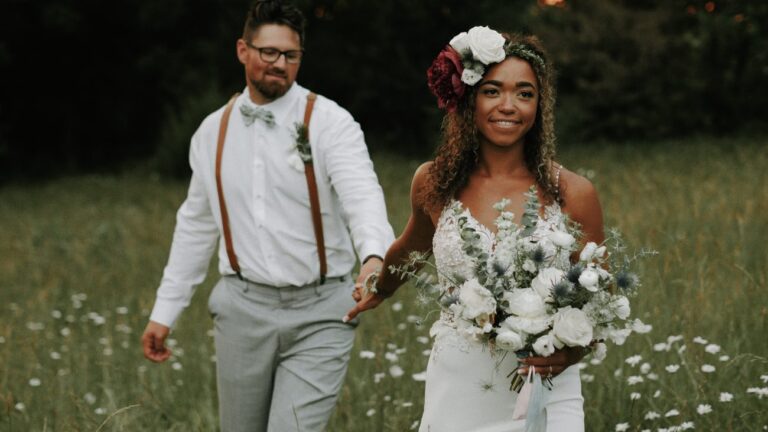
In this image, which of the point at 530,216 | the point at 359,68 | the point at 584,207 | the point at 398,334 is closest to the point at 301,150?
the point at 584,207

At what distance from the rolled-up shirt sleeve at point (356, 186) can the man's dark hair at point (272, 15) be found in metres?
0.51

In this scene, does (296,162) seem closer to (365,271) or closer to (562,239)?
(365,271)

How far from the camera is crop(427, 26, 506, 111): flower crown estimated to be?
339 centimetres

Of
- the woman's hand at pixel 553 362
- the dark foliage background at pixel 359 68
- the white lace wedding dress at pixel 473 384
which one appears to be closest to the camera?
the woman's hand at pixel 553 362

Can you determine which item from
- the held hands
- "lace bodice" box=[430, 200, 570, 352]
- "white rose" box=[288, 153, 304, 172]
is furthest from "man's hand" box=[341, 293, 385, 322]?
"white rose" box=[288, 153, 304, 172]

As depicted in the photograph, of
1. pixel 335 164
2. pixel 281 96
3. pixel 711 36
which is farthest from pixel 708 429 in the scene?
pixel 711 36

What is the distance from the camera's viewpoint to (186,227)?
4809 millimetres

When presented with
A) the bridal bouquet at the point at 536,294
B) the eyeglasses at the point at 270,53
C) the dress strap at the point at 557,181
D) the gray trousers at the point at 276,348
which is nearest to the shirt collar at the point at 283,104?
the eyeglasses at the point at 270,53

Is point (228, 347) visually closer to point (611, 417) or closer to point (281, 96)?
point (281, 96)

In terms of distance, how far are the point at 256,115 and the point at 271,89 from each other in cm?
15

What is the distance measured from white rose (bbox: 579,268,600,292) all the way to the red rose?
39.9 inches

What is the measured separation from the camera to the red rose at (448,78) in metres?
3.48

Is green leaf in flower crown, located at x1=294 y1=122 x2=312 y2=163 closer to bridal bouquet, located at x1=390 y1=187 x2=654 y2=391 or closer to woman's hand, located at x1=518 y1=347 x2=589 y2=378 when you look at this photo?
bridal bouquet, located at x1=390 y1=187 x2=654 y2=391

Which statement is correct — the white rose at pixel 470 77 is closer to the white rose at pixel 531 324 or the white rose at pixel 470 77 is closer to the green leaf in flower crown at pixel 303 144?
the white rose at pixel 531 324
